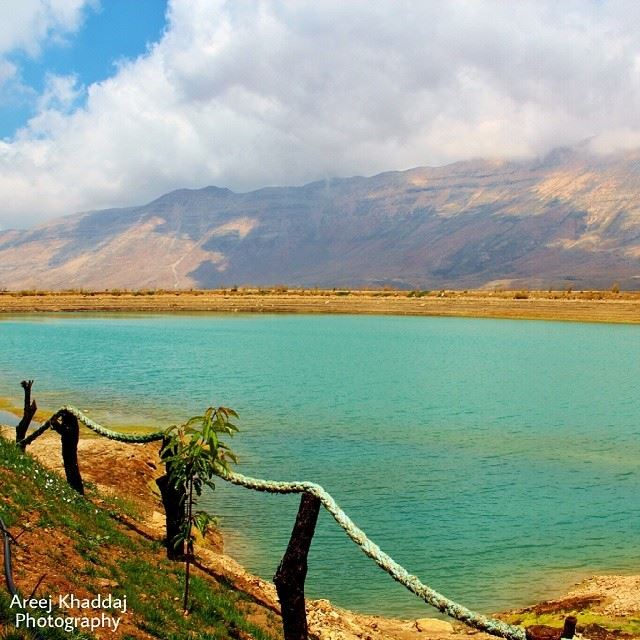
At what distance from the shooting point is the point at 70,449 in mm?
13336

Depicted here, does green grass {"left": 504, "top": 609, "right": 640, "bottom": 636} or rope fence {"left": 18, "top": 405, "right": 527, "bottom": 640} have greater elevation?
rope fence {"left": 18, "top": 405, "right": 527, "bottom": 640}

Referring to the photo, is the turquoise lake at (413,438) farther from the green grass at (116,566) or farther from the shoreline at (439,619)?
the green grass at (116,566)

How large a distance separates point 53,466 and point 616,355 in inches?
1770

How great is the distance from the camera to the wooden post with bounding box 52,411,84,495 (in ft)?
42.4

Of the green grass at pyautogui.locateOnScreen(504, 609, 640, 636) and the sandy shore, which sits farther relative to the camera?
the sandy shore

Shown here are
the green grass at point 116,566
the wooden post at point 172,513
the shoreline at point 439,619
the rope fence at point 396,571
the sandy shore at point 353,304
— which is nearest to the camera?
the rope fence at point 396,571

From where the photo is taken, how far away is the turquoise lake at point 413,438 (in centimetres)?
1474

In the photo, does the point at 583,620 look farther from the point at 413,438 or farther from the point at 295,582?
the point at 413,438

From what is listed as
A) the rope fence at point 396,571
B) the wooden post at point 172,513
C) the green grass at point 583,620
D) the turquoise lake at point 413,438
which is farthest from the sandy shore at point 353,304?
the rope fence at point 396,571

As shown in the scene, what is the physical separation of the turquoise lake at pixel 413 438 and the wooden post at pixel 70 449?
3.86 m

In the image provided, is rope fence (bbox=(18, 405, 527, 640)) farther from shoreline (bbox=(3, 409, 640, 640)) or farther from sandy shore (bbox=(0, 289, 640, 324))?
sandy shore (bbox=(0, 289, 640, 324))

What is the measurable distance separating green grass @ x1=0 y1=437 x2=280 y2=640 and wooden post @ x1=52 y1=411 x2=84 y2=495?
0.63 metres

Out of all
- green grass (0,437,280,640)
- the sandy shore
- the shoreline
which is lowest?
the shoreline

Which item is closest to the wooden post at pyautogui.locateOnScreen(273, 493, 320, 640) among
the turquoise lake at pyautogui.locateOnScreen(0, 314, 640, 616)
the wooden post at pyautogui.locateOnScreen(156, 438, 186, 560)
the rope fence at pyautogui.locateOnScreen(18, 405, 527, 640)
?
the rope fence at pyautogui.locateOnScreen(18, 405, 527, 640)
